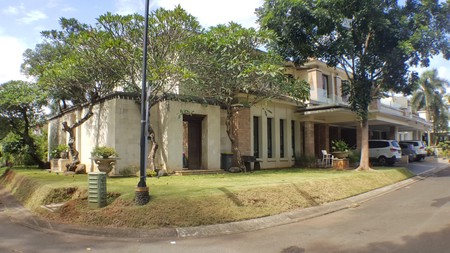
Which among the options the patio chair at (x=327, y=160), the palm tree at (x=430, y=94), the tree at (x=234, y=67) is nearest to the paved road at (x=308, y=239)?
the tree at (x=234, y=67)

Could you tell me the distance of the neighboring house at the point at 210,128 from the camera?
15.5 meters

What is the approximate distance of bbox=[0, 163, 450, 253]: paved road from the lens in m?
6.30

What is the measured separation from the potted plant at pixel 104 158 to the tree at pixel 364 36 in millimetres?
9441

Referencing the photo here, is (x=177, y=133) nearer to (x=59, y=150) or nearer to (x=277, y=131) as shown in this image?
(x=59, y=150)

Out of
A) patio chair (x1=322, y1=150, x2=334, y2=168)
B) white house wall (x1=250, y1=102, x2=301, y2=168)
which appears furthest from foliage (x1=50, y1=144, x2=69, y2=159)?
patio chair (x1=322, y1=150, x2=334, y2=168)

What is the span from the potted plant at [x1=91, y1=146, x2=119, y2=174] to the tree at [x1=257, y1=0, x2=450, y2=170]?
9441mm

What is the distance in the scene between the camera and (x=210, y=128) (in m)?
17.2

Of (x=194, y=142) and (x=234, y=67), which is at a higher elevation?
(x=234, y=67)

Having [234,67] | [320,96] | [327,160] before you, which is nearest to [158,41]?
[234,67]

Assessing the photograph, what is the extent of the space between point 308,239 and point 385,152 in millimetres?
20474

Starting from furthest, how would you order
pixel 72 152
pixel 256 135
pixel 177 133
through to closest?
pixel 256 135 < pixel 72 152 < pixel 177 133

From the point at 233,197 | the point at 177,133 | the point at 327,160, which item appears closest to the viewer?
the point at 233,197

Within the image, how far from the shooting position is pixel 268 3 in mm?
17578

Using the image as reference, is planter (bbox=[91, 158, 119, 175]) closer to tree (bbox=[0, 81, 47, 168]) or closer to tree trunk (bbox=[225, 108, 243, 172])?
tree trunk (bbox=[225, 108, 243, 172])
